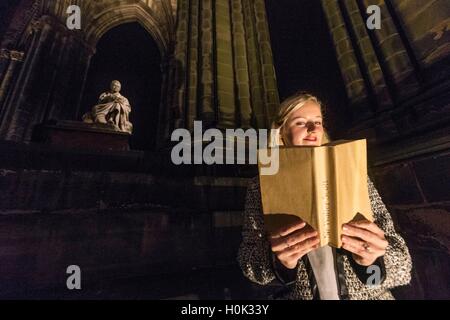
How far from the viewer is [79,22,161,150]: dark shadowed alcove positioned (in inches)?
368

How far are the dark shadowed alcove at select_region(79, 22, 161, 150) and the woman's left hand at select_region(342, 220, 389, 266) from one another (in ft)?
30.4

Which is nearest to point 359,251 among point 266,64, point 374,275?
point 374,275

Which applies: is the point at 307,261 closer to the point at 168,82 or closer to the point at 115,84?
the point at 115,84

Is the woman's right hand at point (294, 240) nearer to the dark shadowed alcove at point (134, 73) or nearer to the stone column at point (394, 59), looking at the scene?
the stone column at point (394, 59)

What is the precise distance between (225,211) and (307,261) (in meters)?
1.78

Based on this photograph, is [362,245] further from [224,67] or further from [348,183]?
[224,67]

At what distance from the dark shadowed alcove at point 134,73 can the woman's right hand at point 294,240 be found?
9.13 meters

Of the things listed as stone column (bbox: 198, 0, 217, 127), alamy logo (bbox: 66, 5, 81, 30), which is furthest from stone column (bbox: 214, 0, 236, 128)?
alamy logo (bbox: 66, 5, 81, 30)

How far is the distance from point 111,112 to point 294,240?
533cm

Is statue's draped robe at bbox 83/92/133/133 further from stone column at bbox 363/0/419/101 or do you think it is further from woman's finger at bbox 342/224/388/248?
woman's finger at bbox 342/224/388/248

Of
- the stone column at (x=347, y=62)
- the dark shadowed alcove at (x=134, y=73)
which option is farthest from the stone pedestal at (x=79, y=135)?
the dark shadowed alcove at (x=134, y=73)

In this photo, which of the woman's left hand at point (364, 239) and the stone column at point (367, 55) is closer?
the woman's left hand at point (364, 239)

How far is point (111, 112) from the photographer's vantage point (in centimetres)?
512

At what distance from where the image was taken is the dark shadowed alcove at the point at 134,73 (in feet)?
30.7
